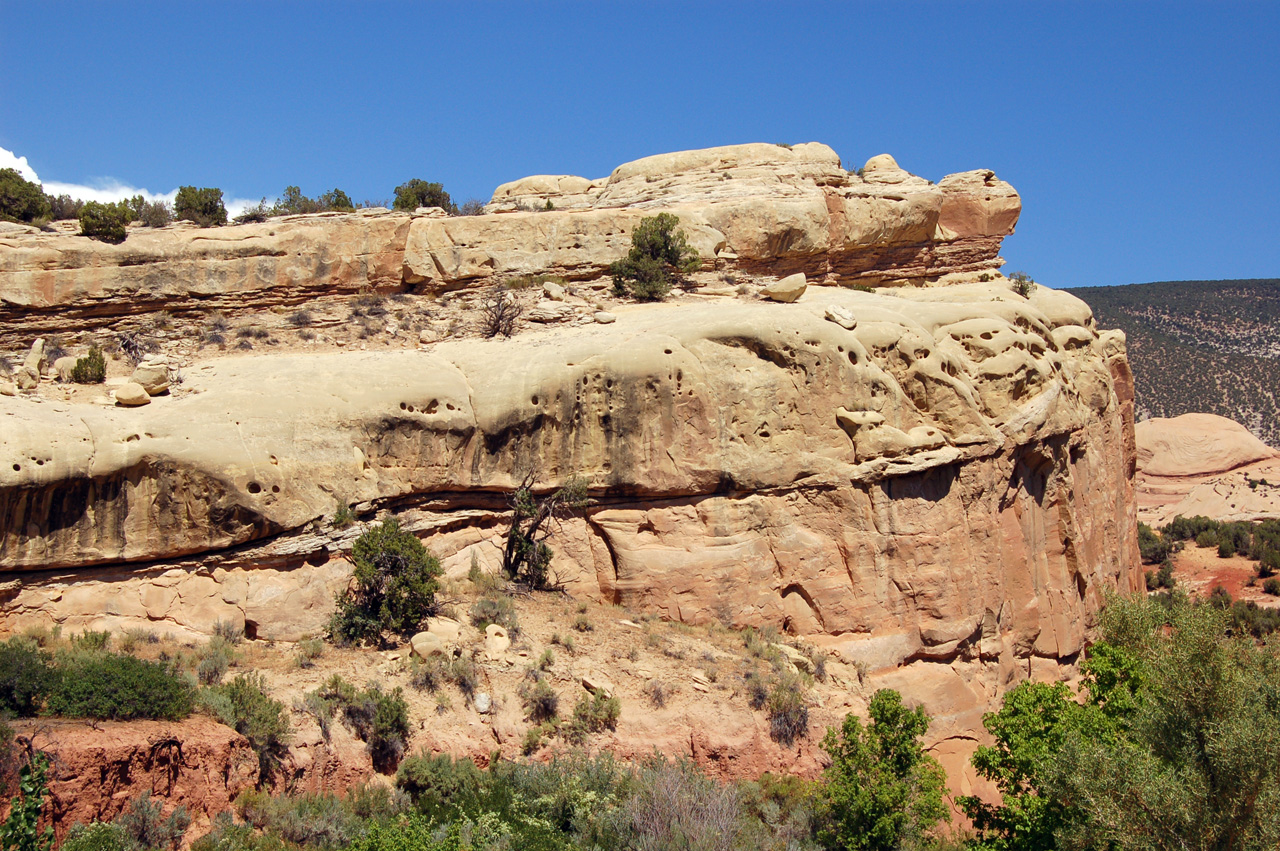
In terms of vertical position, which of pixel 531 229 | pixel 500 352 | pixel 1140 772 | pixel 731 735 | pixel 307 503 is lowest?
pixel 731 735

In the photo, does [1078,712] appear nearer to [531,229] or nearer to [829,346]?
[829,346]

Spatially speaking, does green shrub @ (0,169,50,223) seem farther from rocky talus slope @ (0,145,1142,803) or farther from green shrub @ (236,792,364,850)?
green shrub @ (236,792,364,850)

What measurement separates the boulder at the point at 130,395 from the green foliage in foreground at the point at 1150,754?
49.9ft

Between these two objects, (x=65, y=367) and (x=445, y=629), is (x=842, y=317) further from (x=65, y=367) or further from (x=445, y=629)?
(x=65, y=367)

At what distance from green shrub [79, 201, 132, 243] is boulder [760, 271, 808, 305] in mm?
15104

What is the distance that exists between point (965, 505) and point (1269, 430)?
56.1 meters

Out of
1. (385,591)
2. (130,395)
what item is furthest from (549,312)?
(130,395)

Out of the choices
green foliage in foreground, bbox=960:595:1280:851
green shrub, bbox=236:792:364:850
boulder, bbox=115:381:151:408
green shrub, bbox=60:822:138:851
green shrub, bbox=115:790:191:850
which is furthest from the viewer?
boulder, bbox=115:381:151:408

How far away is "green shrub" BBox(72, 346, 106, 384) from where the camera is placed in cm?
1869

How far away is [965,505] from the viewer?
20609 mm

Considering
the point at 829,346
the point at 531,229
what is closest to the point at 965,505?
the point at 829,346

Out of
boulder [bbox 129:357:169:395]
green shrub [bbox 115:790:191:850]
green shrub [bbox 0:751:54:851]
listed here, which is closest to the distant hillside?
boulder [bbox 129:357:169:395]

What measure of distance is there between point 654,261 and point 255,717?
14.3 m

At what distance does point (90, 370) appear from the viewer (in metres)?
18.7
